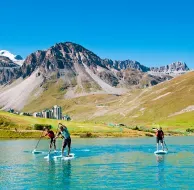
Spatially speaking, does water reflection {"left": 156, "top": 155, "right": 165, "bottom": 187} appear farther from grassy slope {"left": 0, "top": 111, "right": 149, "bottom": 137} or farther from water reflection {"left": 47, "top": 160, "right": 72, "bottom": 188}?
grassy slope {"left": 0, "top": 111, "right": 149, "bottom": 137}

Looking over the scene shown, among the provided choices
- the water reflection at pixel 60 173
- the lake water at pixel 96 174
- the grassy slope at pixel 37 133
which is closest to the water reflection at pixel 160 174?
the lake water at pixel 96 174

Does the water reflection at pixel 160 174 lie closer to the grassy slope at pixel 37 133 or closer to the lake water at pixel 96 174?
the lake water at pixel 96 174

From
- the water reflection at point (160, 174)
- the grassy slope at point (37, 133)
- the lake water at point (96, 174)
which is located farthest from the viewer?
the grassy slope at point (37, 133)

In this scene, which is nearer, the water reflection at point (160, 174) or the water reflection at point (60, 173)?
the water reflection at point (160, 174)

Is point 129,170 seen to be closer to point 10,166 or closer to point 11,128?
point 10,166

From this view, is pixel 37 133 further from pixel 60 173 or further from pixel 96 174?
pixel 96 174

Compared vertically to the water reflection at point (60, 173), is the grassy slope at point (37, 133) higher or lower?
higher

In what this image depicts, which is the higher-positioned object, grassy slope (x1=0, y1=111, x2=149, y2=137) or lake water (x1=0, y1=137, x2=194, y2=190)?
grassy slope (x1=0, y1=111, x2=149, y2=137)

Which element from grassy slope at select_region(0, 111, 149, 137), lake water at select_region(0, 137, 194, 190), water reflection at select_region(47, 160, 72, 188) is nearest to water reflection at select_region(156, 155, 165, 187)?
lake water at select_region(0, 137, 194, 190)

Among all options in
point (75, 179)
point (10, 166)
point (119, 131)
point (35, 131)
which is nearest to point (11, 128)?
point (35, 131)

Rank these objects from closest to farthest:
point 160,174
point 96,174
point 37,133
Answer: point 160,174
point 96,174
point 37,133

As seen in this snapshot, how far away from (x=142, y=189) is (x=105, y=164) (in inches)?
565

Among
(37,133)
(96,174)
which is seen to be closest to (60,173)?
(96,174)

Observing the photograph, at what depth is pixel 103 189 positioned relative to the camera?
89.7ft
